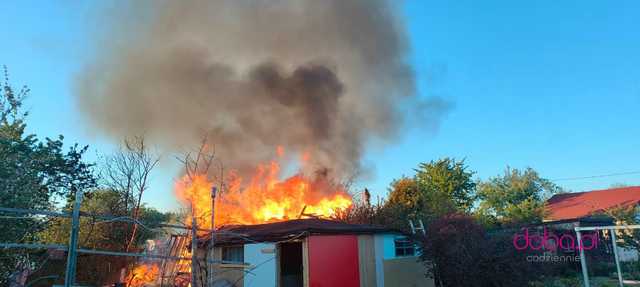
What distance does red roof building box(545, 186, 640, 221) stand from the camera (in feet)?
106

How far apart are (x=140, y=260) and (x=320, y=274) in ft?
34.7

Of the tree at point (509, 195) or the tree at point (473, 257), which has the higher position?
the tree at point (509, 195)

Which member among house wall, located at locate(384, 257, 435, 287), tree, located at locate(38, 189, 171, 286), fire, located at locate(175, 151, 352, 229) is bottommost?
house wall, located at locate(384, 257, 435, 287)

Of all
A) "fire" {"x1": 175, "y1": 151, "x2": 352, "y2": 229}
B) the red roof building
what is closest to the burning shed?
"fire" {"x1": 175, "y1": 151, "x2": 352, "y2": 229}

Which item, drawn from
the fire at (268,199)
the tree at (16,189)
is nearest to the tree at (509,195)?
the fire at (268,199)

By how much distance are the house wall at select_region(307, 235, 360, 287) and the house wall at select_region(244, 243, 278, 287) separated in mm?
1264

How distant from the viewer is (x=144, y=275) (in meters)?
16.7

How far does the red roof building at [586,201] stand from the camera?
32312mm

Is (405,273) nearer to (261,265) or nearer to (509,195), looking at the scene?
(261,265)

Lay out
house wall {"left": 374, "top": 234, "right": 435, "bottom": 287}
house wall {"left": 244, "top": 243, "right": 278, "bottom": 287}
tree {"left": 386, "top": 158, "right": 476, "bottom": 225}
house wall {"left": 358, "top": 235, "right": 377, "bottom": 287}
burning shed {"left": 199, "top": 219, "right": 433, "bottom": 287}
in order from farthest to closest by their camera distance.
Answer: tree {"left": 386, "top": 158, "right": 476, "bottom": 225}, house wall {"left": 374, "top": 234, "right": 435, "bottom": 287}, house wall {"left": 358, "top": 235, "right": 377, "bottom": 287}, house wall {"left": 244, "top": 243, "right": 278, "bottom": 287}, burning shed {"left": 199, "top": 219, "right": 433, "bottom": 287}

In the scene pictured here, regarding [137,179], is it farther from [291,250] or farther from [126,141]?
[291,250]

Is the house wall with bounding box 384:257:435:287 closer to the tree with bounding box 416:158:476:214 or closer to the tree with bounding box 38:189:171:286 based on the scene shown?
the tree with bounding box 38:189:171:286

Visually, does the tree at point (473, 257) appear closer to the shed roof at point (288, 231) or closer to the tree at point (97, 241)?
the shed roof at point (288, 231)

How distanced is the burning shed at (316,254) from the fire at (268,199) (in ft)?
13.6
